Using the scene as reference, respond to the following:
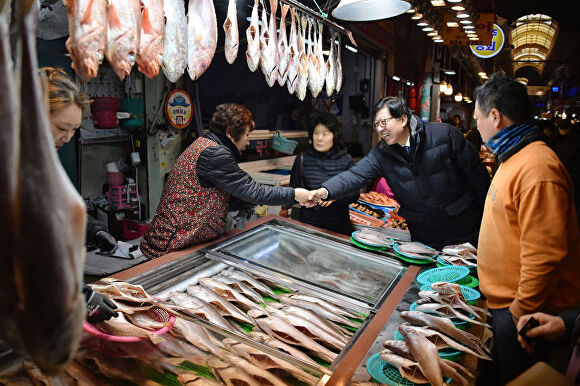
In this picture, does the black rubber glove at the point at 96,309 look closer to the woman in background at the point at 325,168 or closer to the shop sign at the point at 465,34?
A: the woman in background at the point at 325,168

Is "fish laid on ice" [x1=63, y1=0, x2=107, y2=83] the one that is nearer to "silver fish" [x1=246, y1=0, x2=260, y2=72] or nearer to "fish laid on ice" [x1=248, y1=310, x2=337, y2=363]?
"fish laid on ice" [x1=248, y1=310, x2=337, y2=363]

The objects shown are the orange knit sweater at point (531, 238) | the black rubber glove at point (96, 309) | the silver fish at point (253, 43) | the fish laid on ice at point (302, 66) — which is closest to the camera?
the black rubber glove at point (96, 309)

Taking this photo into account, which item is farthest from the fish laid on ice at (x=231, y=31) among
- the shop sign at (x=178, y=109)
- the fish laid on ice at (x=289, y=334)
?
the shop sign at (x=178, y=109)

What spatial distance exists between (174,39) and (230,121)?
42.2 inches

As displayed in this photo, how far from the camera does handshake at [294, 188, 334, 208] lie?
341cm

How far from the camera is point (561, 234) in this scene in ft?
5.90

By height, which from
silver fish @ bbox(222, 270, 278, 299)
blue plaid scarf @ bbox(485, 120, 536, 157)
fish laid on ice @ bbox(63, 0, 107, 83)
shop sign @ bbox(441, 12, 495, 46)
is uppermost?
shop sign @ bbox(441, 12, 495, 46)

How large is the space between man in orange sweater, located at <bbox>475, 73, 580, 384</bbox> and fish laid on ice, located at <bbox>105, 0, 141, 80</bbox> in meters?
1.79

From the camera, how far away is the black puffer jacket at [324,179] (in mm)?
4133

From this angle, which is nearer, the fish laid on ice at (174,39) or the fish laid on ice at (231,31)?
the fish laid on ice at (174,39)

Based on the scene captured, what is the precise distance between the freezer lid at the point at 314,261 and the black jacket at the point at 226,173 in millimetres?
282

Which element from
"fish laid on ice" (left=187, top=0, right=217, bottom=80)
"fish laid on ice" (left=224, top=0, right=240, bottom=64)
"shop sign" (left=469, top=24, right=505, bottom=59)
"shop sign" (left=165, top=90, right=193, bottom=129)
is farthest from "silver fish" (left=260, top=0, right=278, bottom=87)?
"shop sign" (left=469, top=24, right=505, bottom=59)

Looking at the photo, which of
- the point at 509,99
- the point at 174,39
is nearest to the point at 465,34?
the point at 509,99

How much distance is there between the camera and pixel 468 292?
210 cm
